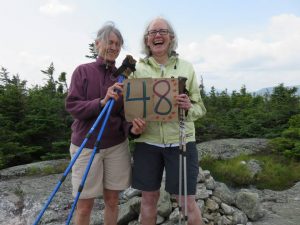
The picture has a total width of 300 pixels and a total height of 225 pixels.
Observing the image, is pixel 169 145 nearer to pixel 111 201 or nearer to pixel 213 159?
pixel 111 201

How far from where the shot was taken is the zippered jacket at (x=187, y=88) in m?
3.82

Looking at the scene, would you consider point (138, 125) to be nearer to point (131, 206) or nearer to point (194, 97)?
point (194, 97)

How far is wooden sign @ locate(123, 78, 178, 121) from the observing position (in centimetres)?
369

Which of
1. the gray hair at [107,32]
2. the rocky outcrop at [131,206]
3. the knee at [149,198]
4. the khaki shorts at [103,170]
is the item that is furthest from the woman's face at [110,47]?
the rocky outcrop at [131,206]

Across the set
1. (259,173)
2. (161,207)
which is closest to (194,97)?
(161,207)

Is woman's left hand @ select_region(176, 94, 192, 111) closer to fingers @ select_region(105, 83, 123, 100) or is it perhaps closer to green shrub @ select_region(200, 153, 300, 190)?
fingers @ select_region(105, 83, 123, 100)

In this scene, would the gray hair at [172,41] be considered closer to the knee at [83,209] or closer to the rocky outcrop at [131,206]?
the knee at [83,209]

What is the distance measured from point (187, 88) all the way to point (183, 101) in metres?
0.26

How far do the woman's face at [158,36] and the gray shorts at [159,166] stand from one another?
42.9 inches

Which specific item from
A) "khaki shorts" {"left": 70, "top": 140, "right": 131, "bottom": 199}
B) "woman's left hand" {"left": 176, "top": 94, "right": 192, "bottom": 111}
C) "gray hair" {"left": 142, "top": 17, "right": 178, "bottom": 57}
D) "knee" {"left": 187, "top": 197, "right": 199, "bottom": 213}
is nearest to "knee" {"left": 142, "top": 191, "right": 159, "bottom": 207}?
"khaki shorts" {"left": 70, "top": 140, "right": 131, "bottom": 199}

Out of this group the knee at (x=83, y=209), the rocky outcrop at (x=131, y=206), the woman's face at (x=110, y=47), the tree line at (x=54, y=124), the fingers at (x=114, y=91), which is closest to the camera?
the fingers at (x=114, y=91)

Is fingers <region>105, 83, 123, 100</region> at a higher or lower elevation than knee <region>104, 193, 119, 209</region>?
higher

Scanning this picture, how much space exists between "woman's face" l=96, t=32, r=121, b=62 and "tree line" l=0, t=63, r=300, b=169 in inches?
217

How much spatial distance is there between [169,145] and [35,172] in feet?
16.7
